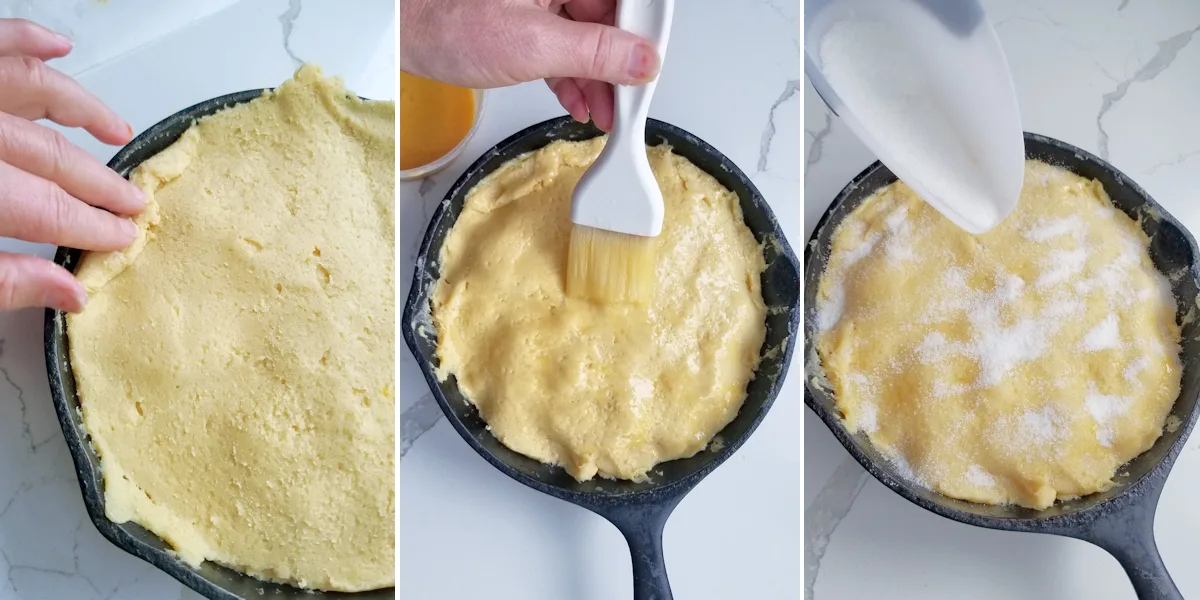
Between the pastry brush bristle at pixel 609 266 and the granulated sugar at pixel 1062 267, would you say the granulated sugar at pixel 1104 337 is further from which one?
the pastry brush bristle at pixel 609 266

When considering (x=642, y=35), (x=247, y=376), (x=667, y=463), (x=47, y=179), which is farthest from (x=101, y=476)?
(x=642, y=35)

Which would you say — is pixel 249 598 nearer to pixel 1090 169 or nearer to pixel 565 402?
pixel 565 402

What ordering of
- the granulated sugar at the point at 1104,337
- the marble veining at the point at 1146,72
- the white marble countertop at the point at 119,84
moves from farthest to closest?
the marble veining at the point at 1146,72 < the granulated sugar at the point at 1104,337 < the white marble countertop at the point at 119,84

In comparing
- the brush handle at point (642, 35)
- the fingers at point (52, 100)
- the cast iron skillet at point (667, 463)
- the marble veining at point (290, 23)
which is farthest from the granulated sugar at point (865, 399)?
the fingers at point (52, 100)

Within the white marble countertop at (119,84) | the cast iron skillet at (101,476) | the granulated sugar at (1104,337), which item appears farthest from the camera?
the granulated sugar at (1104,337)

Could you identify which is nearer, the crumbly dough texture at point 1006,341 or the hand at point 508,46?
the hand at point 508,46
